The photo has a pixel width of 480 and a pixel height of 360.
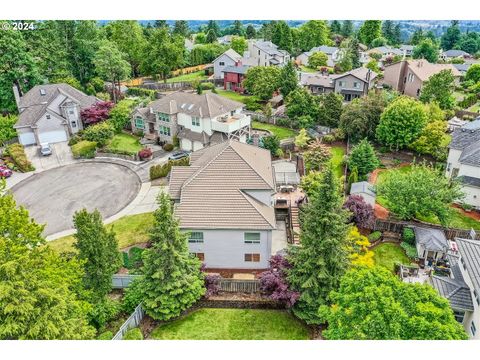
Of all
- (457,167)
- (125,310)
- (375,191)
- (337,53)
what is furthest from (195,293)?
(337,53)

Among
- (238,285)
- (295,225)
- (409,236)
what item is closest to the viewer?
(238,285)

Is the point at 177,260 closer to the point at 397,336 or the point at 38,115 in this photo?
the point at 397,336

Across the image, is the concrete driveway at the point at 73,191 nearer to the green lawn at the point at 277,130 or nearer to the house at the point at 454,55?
the green lawn at the point at 277,130

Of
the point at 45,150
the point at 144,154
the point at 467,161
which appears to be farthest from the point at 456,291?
the point at 45,150

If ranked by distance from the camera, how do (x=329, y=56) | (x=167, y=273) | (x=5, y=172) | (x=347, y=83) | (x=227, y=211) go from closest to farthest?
(x=167, y=273) < (x=227, y=211) < (x=5, y=172) < (x=347, y=83) < (x=329, y=56)

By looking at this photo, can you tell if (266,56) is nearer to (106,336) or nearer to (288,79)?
(288,79)

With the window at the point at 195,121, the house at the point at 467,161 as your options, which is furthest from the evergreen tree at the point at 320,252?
the window at the point at 195,121
